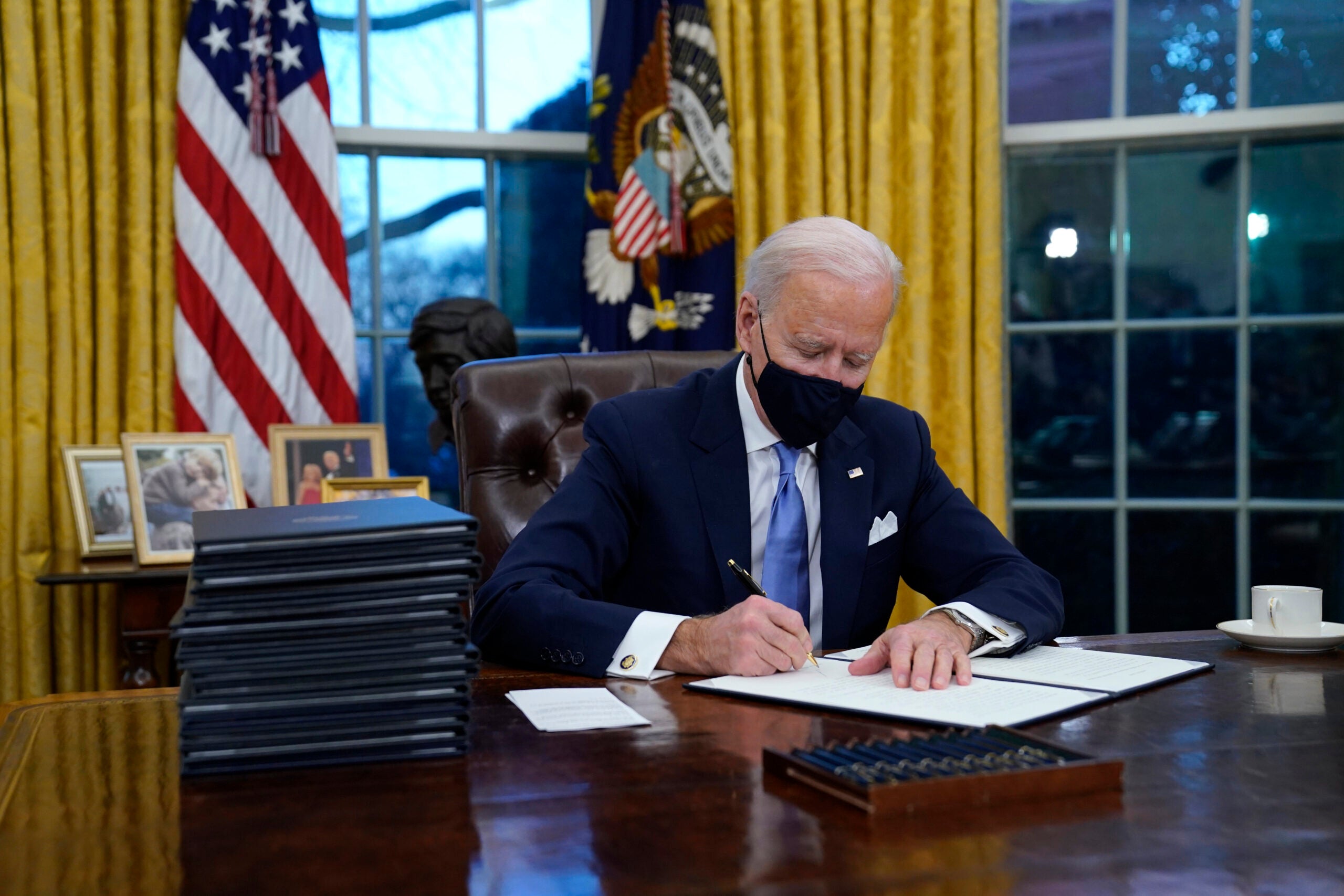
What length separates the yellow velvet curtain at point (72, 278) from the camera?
9.15 feet

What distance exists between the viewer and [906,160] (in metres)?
3.23

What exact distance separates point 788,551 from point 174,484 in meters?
1.64

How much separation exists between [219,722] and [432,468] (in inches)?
101

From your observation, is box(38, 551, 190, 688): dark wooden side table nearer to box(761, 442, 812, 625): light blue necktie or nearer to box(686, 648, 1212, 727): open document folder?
box(761, 442, 812, 625): light blue necktie

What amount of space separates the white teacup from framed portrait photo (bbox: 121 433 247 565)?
2.05 metres

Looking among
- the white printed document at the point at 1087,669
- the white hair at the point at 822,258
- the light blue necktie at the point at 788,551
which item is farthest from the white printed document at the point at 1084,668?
the white hair at the point at 822,258

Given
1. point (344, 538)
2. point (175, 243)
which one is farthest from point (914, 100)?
point (344, 538)

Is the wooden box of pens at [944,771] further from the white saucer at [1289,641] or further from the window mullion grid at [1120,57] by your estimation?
the window mullion grid at [1120,57]

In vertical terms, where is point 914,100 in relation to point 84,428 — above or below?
above

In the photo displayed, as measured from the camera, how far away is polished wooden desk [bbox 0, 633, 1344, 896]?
0.66m

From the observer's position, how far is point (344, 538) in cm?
91

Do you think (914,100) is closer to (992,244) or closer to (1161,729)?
(992,244)

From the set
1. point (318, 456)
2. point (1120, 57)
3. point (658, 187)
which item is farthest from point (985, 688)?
point (1120, 57)

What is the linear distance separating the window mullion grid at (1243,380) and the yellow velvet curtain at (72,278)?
2967 millimetres
